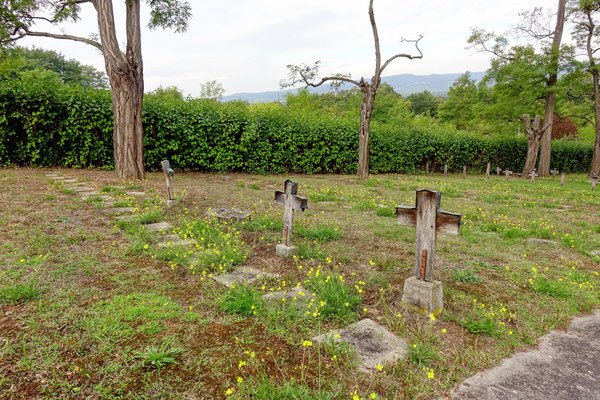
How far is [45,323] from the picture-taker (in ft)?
8.71

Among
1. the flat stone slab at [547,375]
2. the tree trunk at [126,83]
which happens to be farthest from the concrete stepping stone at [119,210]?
the flat stone slab at [547,375]

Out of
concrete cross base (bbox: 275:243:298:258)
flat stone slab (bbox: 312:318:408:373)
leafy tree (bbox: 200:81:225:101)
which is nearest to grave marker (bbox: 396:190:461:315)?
flat stone slab (bbox: 312:318:408:373)

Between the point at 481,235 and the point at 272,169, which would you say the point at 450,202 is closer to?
the point at 481,235

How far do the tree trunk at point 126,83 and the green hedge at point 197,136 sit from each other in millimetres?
1741

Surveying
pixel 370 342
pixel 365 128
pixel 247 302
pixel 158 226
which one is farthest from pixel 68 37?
pixel 370 342

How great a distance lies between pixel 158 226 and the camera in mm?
5445

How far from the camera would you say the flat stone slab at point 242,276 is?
3.62m

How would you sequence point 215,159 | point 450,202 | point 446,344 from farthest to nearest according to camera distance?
point 215,159 → point 450,202 → point 446,344

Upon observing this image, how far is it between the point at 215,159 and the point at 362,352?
1138 cm

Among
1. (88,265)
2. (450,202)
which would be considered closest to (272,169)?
(450,202)

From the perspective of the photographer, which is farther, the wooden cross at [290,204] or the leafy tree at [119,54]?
the leafy tree at [119,54]

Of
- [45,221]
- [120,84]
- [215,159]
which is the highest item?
[120,84]

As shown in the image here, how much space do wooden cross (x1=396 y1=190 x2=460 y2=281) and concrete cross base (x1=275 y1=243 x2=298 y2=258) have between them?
170 cm

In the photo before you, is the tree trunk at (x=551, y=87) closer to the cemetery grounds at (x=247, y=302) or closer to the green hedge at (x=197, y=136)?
the green hedge at (x=197, y=136)
